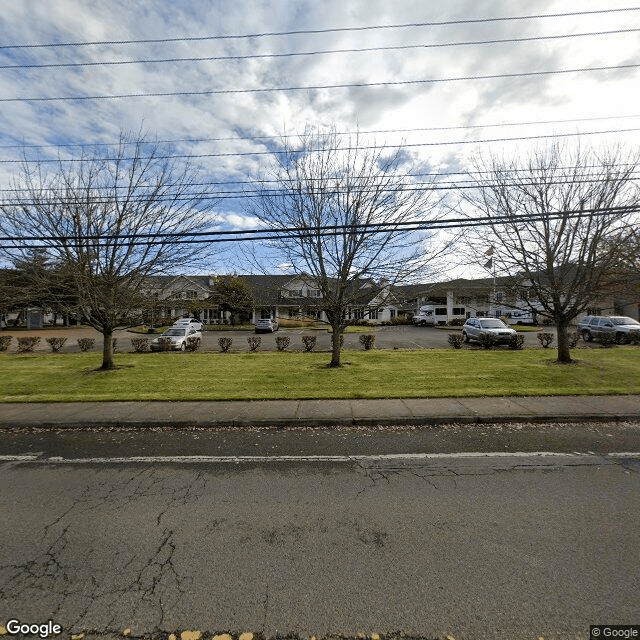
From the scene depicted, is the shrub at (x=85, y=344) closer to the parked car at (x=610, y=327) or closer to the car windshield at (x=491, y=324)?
the car windshield at (x=491, y=324)

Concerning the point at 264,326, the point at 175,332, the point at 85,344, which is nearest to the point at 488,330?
the point at 175,332

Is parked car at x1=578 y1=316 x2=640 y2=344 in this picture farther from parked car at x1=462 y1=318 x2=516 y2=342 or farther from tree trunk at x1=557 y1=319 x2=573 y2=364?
tree trunk at x1=557 y1=319 x2=573 y2=364

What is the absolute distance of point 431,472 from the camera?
4.75 m

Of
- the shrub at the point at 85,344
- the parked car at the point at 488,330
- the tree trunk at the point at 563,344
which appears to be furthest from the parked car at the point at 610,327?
the shrub at the point at 85,344

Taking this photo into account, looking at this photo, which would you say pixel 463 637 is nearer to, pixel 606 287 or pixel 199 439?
pixel 199 439

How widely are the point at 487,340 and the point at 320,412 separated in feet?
50.6

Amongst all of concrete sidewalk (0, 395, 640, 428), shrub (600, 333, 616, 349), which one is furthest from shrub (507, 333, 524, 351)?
concrete sidewalk (0, 395, 640, 428)

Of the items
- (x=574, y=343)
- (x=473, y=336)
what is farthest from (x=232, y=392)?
(x=574, y=343)

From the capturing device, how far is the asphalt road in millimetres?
2451

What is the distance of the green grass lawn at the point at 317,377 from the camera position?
917cm

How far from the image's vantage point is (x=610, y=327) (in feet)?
70.8

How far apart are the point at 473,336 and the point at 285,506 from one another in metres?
20.6

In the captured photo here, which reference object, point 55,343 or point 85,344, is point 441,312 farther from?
point 55,343

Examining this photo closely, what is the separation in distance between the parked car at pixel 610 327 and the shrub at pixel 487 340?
7679mm
